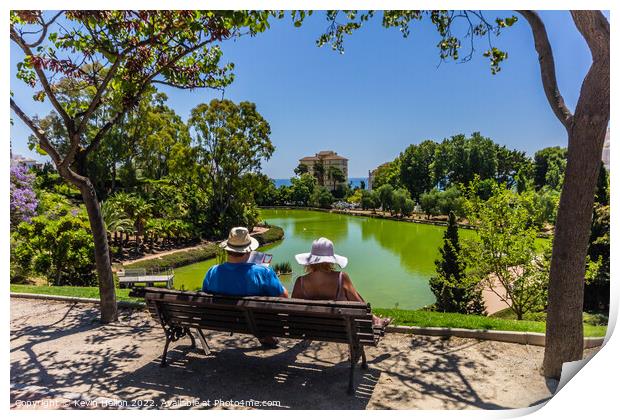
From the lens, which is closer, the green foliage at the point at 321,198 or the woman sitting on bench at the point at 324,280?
the woman sitting on bench at the point at 324,280

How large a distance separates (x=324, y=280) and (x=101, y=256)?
3013 mm

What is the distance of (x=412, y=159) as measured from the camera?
15.1 m

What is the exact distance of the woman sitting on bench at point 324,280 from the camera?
3510 millimetres

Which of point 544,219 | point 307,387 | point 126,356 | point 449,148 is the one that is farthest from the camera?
point 449,148

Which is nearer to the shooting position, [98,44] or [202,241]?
[98,44]

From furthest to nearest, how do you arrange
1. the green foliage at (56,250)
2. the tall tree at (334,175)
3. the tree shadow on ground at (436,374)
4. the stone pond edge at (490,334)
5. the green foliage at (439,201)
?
the green foliage at (439,201) → the tall tree at (334,175) → the green foliage at (56,250) → the stone pond edge at (490,334) → the tree shadow on ground at (436,374)

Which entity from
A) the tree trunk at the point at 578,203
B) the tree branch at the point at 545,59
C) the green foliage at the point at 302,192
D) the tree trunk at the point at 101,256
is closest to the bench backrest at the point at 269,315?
the tree trunk at the point at 578,203

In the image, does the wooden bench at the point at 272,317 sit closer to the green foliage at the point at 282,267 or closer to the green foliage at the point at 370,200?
the green foliage at the point at 282,267

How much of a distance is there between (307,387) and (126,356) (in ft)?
6.12

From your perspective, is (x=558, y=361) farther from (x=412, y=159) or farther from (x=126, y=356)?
(x=412, y=159)

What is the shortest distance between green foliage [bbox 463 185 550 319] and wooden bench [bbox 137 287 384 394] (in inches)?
210

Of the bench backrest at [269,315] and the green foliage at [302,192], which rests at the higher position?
the green foliage at [302,192]
